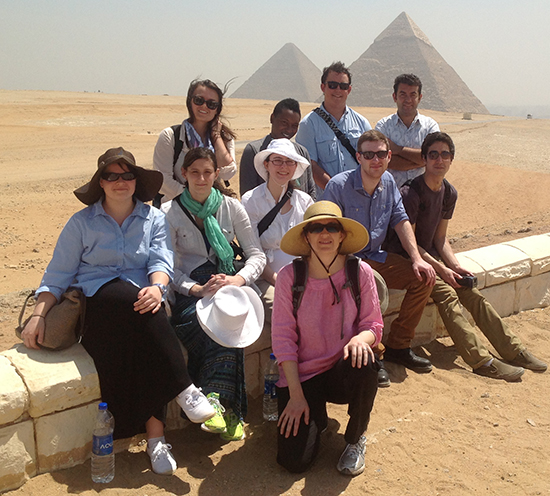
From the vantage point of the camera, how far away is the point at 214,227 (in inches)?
153

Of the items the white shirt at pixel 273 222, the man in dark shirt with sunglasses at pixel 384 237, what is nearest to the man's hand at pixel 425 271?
the man in dark shirt with sunglasses at pixel 384 237

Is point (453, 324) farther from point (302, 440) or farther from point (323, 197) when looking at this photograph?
point (302, 440)

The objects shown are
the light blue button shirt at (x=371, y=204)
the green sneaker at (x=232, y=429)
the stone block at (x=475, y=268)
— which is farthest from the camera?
the stone block at (x=475, y=268)

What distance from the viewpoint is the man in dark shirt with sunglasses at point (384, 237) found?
4523 millimetres

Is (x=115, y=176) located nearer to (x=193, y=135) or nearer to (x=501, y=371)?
(x=193, y=135)

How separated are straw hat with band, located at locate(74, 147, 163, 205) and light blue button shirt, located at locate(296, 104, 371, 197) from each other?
85.5 inches

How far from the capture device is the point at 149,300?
130 inches

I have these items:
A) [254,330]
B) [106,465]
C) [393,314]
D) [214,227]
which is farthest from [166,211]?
[393,314]

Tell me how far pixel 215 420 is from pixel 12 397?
109cm

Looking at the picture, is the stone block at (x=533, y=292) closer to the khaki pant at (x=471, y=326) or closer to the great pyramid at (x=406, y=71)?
the khaki pant at (x=471, y=326)

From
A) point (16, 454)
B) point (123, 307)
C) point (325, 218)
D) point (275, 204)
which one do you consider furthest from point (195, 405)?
point (275, 204)

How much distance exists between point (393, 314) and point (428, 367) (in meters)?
0.55

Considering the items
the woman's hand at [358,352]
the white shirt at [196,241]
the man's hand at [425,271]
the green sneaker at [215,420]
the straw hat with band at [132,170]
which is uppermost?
the straw hat with band at [132,170]

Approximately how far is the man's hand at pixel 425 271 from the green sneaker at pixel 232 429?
182 cm
